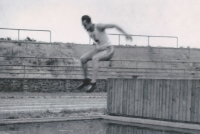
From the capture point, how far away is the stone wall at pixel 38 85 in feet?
96.9

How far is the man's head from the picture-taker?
779 centimetres

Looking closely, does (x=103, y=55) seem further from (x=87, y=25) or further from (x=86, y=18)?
(x=86, y=18)

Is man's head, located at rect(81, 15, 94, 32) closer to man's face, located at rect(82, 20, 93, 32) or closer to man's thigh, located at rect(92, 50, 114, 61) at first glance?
man's face, located at rect(82, 20, 93, 32)

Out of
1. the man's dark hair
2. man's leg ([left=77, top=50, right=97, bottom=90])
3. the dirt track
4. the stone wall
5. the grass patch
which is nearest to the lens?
the man's dark hair

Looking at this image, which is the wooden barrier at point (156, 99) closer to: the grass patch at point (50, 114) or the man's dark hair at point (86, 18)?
the grass patch at point (50, 114)

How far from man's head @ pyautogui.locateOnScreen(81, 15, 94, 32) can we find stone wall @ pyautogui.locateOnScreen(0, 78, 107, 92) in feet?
74.0

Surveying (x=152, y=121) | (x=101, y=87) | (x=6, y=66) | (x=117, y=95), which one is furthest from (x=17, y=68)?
(x=152, y=121)

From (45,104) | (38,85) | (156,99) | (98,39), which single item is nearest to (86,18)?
(98,39)

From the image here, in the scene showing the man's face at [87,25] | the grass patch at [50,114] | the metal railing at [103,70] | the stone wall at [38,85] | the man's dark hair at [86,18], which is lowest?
the grass patch at [50,114]

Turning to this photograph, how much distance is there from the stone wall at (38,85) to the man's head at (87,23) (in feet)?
74.0

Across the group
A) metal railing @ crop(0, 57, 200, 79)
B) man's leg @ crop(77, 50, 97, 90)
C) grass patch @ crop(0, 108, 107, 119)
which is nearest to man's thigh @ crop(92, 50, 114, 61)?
man's leg @ crop(77, 50, 97, 90)

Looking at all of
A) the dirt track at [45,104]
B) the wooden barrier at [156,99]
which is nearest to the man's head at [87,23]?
the wooden barrier at [156,99]

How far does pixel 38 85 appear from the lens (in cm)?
3036

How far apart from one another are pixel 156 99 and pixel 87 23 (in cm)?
726
